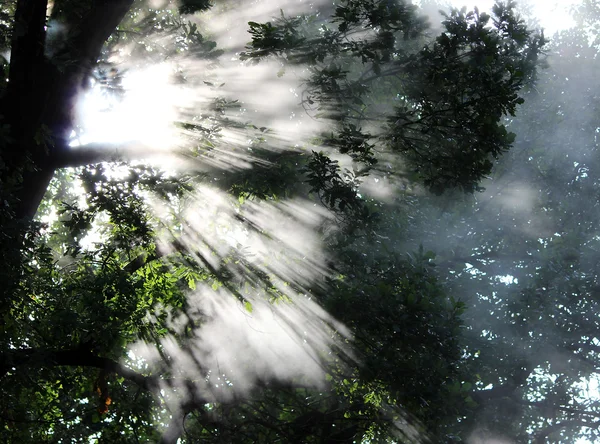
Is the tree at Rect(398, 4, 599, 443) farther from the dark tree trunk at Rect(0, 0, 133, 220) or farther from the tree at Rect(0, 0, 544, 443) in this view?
the dark tree trunk at Rect(0, 0, 133, 220)

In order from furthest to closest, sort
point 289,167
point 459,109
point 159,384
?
point 289,167, point 159,384, point 459,109

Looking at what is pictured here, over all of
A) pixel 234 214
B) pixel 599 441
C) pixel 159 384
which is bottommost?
pixel 599 441

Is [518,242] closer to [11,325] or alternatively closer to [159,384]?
[159,384]

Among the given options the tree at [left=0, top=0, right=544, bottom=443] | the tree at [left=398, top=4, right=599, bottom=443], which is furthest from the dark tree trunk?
the tree at [left=398, top=4, right=599, bottom=443]

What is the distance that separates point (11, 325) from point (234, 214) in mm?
4326

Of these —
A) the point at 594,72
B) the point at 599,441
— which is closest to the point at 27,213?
the point at 599,441

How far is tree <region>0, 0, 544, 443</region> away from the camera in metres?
5.96

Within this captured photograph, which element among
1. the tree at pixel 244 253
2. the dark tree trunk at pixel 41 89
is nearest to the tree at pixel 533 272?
the tree at pixel 244 253

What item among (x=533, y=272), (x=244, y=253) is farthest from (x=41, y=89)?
(x=533, y=272)

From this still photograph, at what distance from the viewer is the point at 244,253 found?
29.1 feet

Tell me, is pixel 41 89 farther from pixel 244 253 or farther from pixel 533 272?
pixel 533 272

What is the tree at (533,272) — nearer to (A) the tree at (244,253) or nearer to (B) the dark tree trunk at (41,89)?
(A) the tree at (244,253)

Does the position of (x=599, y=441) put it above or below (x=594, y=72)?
below

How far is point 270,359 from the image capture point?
1012 cm
